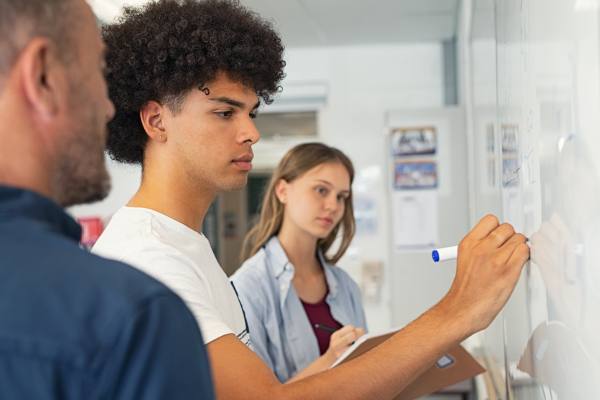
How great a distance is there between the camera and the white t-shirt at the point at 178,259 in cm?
117

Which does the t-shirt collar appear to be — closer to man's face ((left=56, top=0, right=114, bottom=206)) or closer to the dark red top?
the dark red top

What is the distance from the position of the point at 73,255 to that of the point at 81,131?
4.7 inches

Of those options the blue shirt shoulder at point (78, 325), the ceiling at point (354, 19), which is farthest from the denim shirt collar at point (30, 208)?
the ceiling at point (354, 19)

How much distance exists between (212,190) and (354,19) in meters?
3.68

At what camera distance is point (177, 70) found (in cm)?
143

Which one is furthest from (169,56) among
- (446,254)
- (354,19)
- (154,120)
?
(354,19)

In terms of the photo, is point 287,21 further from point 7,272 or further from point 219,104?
point 7,272

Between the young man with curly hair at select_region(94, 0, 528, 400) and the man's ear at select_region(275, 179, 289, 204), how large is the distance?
0.90m

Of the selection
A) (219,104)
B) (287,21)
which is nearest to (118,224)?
(219,104)

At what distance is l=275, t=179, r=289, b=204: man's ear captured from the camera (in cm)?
263

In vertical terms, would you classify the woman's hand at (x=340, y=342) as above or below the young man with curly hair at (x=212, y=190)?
below

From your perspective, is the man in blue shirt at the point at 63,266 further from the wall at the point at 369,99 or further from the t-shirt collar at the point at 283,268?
the wall at the point at 369,99

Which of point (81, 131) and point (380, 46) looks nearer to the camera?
point (81, 131)

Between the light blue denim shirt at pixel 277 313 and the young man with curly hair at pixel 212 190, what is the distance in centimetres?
71
